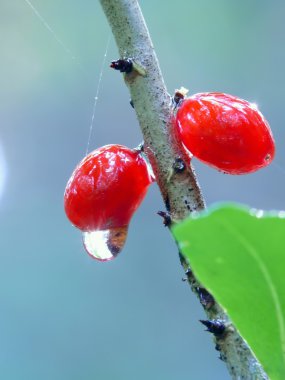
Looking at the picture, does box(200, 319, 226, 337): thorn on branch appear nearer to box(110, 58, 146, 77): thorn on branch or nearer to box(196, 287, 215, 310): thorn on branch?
box(196, 287, 215, 310): thorn on branch

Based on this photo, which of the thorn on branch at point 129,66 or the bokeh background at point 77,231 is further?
the bokeh background at point 77,231

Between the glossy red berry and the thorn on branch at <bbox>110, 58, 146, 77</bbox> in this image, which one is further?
the glossy red berry

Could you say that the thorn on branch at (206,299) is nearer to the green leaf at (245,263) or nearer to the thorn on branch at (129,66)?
the green leaf at (245,263)

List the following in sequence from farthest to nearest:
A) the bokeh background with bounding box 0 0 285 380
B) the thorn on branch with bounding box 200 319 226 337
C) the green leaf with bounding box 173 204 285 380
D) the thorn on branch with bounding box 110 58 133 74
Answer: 1. the bokeh background with bounding box 0 0 285 380
2. the thorn on branch with bounding box 110 58 133 74
3. the thorn on branch with bounding box 200 319 226 337
4. the green leaf with bounding box 173 204 285 380

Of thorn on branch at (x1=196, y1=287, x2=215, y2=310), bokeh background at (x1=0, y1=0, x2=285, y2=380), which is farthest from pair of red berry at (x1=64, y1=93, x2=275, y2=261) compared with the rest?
bokeh background at (x1=0, y1=0, x2=285, y2=380)

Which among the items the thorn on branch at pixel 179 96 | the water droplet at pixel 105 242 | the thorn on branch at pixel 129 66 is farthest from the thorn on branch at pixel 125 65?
Answer: the water droplet at pixel 105 242

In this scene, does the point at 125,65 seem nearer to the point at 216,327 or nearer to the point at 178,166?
the point at 178,166

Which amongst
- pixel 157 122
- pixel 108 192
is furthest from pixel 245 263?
pixel 108 192
